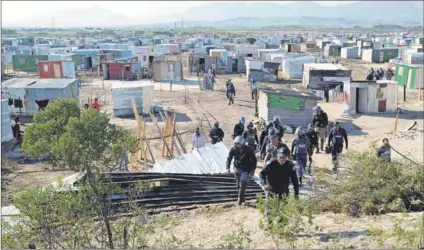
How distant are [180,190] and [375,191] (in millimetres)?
3531

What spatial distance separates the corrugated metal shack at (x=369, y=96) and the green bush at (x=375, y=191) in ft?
41.7

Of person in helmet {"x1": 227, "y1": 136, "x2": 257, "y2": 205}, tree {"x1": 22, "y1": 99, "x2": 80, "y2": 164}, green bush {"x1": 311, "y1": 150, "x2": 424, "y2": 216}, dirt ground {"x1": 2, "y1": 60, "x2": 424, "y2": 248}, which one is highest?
tree {"x1": 22, "y1": 99, "x2": 80, "y2": 164}

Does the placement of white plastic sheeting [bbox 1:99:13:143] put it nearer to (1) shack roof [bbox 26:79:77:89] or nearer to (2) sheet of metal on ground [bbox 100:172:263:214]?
(1) shack roof [bbox 26:79:77:89]

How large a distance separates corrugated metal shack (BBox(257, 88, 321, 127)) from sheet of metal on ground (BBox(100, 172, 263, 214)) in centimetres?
880

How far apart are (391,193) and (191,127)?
1176 cm

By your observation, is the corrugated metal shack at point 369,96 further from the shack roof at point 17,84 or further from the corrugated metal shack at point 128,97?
the shack roof at point 17,84

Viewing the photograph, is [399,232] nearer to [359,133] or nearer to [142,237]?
[142,237]

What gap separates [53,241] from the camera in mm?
5840

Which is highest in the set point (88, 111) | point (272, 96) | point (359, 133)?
point (88, 111)

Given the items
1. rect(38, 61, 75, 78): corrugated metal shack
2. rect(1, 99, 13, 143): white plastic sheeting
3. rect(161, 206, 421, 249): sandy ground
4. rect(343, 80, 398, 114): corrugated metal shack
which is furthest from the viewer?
rect(38, 61, 75, 78): corrugated metal shack

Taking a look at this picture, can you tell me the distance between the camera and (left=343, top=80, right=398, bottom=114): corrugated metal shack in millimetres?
20641

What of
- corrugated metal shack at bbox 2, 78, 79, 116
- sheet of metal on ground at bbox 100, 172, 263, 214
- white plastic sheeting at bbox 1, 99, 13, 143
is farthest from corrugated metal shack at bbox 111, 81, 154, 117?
sheet of metal on ground at bbox 100, 172, 263, 214

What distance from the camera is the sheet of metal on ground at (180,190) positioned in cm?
857

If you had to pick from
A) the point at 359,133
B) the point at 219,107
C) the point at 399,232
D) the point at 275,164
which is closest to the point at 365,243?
the point at 399,232
